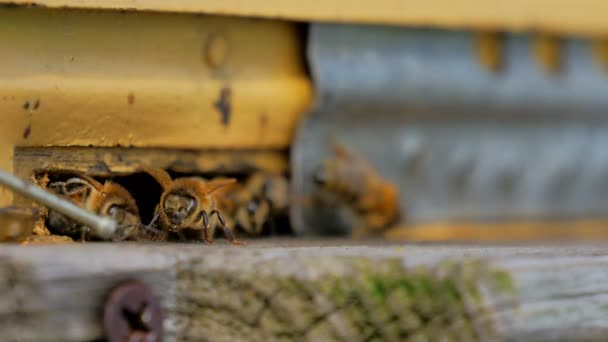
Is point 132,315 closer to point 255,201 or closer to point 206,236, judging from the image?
point 206,236

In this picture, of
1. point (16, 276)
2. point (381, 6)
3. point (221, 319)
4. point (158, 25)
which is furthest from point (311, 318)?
point (381, 6)

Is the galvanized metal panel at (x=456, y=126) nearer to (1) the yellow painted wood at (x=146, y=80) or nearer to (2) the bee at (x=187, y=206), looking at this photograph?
(1) the yellow painted wood at (x=146, y=80)

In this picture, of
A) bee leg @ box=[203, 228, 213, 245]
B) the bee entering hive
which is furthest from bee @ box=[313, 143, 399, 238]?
bee leg @ box=[203, 228, 213, 245]

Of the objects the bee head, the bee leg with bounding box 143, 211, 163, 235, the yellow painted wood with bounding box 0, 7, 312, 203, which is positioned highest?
the yellow painted wood with bounding box 0, 7, 312, 203

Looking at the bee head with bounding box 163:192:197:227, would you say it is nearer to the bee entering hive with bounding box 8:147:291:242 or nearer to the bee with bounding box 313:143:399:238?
the bee entering hive with bounding box 8:147:291:242

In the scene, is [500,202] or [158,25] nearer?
[158,25]

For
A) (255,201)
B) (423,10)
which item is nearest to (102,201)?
(255,201)

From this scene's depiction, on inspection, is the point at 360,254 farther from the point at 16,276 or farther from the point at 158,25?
the point at 158,25
